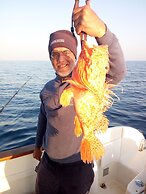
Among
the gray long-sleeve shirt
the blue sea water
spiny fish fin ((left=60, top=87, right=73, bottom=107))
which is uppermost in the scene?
spiny fish fin ((left=60, top=87, right=73, bottom=107))

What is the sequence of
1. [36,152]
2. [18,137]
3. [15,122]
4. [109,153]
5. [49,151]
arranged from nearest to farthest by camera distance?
[49,151] < [36,152] < [109,153] < [18,137] < [15,122]

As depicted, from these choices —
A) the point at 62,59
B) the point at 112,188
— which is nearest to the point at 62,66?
the point at 62,59

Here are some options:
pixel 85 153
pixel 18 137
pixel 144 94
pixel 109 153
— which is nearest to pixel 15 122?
pixel 18 137

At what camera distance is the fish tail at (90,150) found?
1799mm

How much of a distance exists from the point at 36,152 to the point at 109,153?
1650 millimetres

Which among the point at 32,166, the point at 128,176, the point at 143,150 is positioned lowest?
the point at 128,176

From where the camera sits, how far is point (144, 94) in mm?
16953

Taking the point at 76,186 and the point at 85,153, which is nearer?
the point at 85,153

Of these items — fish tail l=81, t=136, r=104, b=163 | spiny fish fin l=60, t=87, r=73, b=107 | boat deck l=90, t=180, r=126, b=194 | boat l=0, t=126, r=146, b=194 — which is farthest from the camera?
boat deck l=90, t=180, r=126, b=194

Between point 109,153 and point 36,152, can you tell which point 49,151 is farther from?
point 109,153

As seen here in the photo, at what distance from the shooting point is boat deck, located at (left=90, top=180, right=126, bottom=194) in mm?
4094

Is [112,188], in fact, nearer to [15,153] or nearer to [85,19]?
[15,153]

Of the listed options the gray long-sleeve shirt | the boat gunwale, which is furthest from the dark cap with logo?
the boat gunwale

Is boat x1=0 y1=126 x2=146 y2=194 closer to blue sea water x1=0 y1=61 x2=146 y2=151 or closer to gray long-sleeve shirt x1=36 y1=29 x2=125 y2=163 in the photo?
gray long-sleeve shirt x1=36 y1=29 x2=125 y2=163
